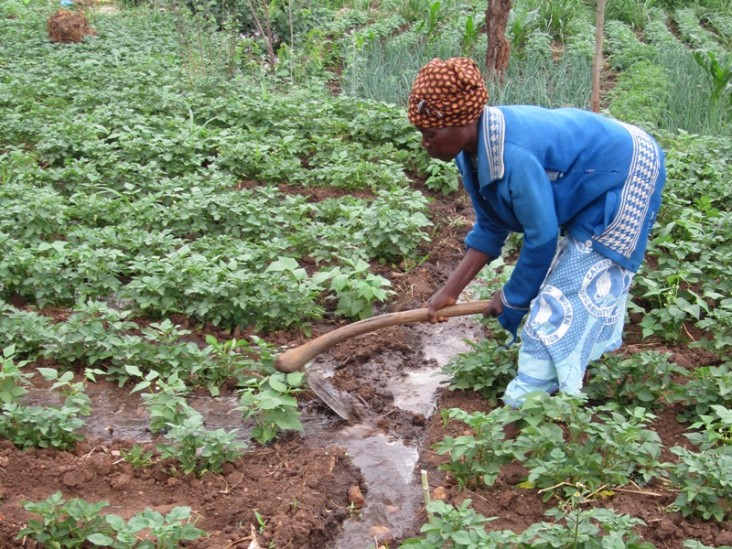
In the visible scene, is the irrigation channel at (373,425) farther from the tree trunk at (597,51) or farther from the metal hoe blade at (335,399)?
the tree trunk at (597,51)

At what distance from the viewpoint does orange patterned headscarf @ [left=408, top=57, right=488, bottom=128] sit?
2.94 m

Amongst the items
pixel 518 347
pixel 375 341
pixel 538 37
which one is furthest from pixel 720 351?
pixel 538 37

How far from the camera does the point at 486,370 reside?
12.4 feet

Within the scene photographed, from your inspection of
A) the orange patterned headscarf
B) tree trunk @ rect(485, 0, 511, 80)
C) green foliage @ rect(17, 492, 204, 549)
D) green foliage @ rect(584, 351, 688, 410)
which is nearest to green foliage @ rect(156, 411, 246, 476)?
green foliage @ rect(17, 492, 204, 549)

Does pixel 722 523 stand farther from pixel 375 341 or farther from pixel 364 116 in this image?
pixel 364 116

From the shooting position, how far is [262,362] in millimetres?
3854

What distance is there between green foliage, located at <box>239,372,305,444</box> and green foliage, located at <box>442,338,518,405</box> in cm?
69

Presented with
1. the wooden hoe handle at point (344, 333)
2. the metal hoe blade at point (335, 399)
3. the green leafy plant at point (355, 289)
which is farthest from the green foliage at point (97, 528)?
the green leafy plant at point (355, 289)

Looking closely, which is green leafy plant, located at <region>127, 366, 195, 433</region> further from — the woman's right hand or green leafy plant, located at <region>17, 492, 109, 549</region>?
the woman's right hand

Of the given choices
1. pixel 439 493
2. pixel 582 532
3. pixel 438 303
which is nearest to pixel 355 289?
pixel 438 303

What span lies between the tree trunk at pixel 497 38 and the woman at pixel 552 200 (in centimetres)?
494

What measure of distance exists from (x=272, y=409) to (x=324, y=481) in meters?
0.39

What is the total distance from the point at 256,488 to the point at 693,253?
295 cm

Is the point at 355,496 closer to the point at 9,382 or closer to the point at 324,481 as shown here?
the point at 324,481
